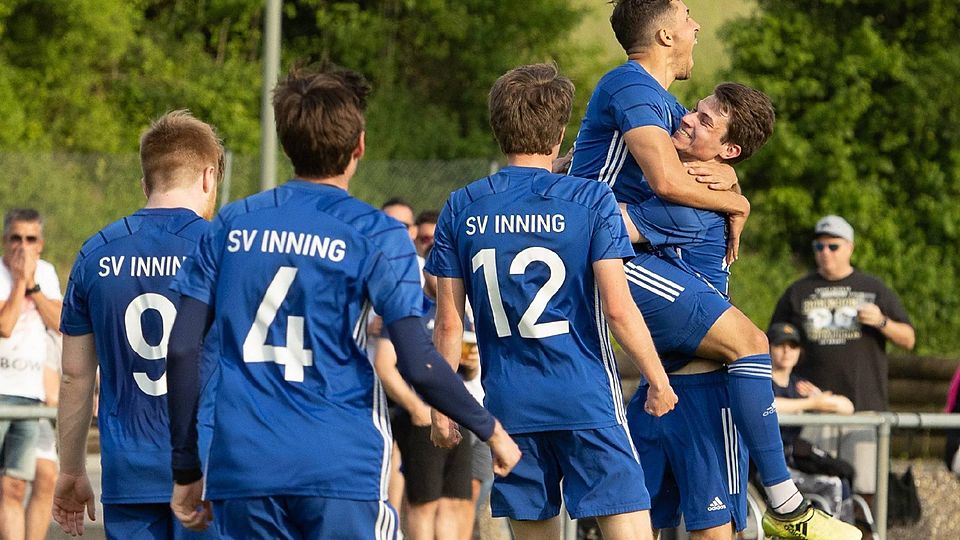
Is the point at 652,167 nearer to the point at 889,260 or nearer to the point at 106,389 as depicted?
the point at 106,389

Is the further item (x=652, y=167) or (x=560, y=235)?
(x=652, y=167)

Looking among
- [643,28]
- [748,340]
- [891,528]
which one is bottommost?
[891,528]

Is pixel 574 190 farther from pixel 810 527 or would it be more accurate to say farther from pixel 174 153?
pixel 810 527

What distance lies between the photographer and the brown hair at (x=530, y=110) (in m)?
5.52

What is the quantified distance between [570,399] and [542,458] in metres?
0.32

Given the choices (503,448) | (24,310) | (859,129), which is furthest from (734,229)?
(859,129)

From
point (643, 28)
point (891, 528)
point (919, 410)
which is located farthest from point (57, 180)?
point (643, 28)

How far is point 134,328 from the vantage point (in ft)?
16.8

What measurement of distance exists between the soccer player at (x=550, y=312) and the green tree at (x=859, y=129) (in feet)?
59.3

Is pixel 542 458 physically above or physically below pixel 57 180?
below

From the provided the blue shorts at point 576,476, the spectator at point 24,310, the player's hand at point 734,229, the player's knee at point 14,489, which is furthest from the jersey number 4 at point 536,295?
the spectator at point 24,310

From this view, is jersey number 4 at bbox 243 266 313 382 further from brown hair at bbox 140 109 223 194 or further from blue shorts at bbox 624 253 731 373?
blue shorts at bbox 624 253 731 373

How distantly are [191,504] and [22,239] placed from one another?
5.50 metres

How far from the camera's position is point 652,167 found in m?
5.80
